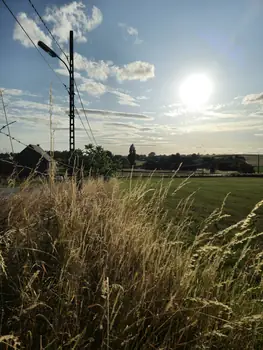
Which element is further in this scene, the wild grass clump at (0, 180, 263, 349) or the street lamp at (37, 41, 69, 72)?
the street lamp at (37, 41, 69, 72)

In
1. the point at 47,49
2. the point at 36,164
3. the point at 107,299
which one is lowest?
the point at 107,299

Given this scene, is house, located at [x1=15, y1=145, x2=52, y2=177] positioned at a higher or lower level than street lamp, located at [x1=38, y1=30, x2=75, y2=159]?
lower

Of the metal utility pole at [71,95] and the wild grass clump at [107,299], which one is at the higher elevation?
the metal utility pole at [71,95]

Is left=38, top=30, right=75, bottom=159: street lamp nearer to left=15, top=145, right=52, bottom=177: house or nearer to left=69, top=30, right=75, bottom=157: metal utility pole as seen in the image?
left=69, top=30, right=75, bottom=157: metal utility pole

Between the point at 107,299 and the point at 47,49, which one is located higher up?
the point at 47,49

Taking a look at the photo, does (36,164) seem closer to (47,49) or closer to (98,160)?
(47,49)

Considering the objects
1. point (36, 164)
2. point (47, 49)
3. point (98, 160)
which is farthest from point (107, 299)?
point (98, 160)

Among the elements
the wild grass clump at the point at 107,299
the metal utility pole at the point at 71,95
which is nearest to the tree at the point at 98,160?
the metal utility pole at the point at 71,95

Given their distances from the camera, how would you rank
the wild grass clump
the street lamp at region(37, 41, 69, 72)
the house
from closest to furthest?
the wild grass clump
the house
the street lamp at region(37, 41, 69, 72)

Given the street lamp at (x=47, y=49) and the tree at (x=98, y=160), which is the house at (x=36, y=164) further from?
the tree at (x=98, y=160)

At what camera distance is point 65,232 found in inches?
109

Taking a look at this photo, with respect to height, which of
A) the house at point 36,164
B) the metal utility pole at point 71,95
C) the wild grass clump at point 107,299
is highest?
the metal utility pole at point 71,95

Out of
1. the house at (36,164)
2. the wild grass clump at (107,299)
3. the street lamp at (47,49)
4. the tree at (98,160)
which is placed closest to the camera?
the wild grass clump at (107,299)

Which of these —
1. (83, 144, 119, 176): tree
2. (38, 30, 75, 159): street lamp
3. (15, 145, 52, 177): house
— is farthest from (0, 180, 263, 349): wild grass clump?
(83, 144, 119, 176): tree
